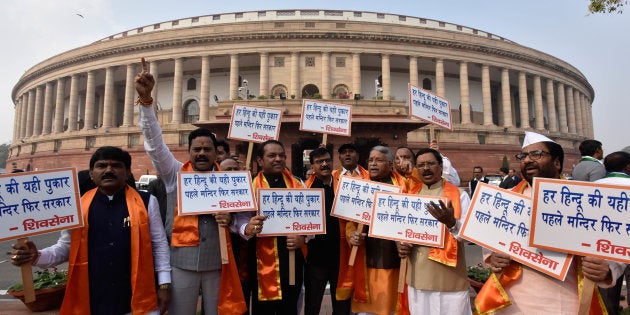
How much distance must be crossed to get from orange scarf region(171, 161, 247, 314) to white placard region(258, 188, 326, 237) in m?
0.48

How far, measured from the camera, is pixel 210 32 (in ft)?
116

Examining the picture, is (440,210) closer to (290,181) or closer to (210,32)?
(290,181)

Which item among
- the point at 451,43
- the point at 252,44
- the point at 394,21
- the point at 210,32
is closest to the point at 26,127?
the point at 210,32

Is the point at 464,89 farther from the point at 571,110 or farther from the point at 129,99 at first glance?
the point at 129,99

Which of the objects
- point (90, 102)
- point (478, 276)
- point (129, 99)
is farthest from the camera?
point (90, 102)

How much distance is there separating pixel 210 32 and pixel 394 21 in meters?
20.7

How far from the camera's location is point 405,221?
3674mm

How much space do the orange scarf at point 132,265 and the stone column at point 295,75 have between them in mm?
31502

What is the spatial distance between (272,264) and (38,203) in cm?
219

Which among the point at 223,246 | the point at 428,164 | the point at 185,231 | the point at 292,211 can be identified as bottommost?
the point at 223,246

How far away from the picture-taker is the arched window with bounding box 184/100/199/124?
38.5 m

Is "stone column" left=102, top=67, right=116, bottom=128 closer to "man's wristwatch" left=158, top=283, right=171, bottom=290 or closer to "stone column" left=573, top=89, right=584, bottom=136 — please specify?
"man's wristwatch" left=158, top=283, right=171, bottom=290

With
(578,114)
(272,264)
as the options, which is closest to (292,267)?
(272,264)

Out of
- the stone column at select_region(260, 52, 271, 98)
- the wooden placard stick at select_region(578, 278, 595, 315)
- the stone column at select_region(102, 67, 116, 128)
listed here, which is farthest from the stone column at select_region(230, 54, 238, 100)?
the wooden placard stick at select_region(578, 278, 595, 315)
